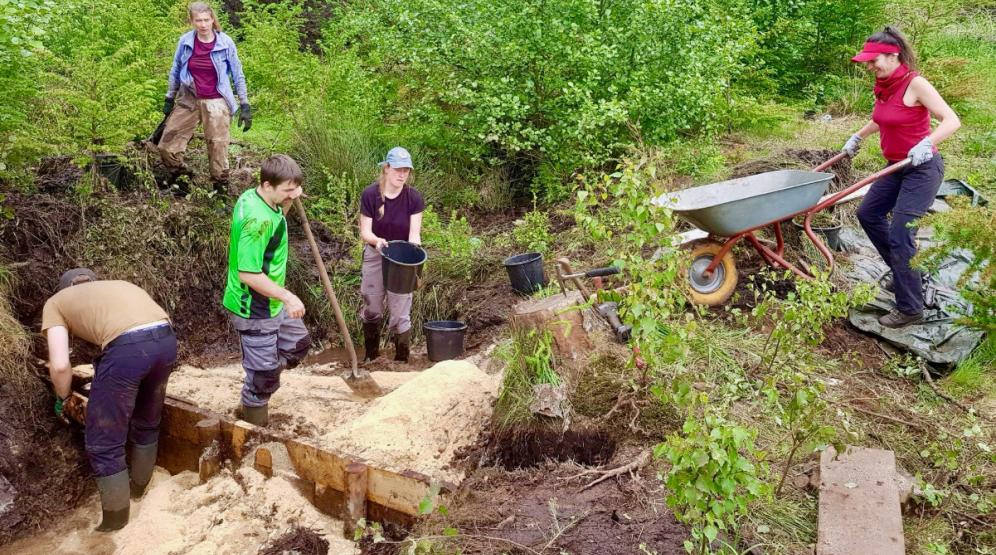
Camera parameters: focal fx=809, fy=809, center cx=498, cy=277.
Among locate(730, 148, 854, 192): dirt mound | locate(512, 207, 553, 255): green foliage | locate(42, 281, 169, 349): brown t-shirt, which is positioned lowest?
locate(512, 207, 553, 255): green foliage

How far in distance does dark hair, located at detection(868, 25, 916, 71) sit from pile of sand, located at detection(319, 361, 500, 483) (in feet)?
11.3

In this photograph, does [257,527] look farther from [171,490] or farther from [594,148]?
[594,148]

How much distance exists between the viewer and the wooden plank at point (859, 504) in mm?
3395

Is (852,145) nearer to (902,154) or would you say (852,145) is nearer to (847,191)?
(902,154)

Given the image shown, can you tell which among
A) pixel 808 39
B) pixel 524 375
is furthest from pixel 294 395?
pixel 808 39

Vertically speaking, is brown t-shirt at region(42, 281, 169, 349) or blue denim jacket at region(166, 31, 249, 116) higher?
blue denim jacket at region(166, 31, 249, 116)

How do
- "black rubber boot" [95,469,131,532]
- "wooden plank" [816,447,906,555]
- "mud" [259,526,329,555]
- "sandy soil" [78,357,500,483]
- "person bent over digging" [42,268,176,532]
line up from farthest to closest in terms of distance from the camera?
"sandy soil" [78,357,500,483], "black rubber boot" [95,469,131,532], "person bent over digging" [42,268,176,532], "mud" [259,526,329,555], "wooden plank" [816,447,906,555]

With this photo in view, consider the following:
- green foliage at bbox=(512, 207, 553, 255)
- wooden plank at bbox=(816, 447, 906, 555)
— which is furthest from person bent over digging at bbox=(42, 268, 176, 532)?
green foliage at bbox=(512, 207, 553, 255)

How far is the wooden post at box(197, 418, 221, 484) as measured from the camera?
4688mm

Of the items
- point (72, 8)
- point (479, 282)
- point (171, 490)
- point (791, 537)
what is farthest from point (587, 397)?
point (72, 8)

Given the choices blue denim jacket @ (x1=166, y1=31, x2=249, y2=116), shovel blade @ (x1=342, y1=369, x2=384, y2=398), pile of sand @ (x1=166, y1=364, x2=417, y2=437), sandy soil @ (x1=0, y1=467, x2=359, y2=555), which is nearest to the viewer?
sandy soil @ (x1=0, y1=467, x2=359, y2=555)

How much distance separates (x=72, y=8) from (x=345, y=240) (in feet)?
11.3

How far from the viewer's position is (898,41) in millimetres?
5398

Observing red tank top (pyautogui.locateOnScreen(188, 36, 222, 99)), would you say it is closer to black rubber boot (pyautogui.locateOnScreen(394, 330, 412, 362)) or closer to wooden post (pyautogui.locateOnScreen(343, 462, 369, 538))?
black rubber boot (pyautogui.locateOnScreen(394, 330, 412, 362))
